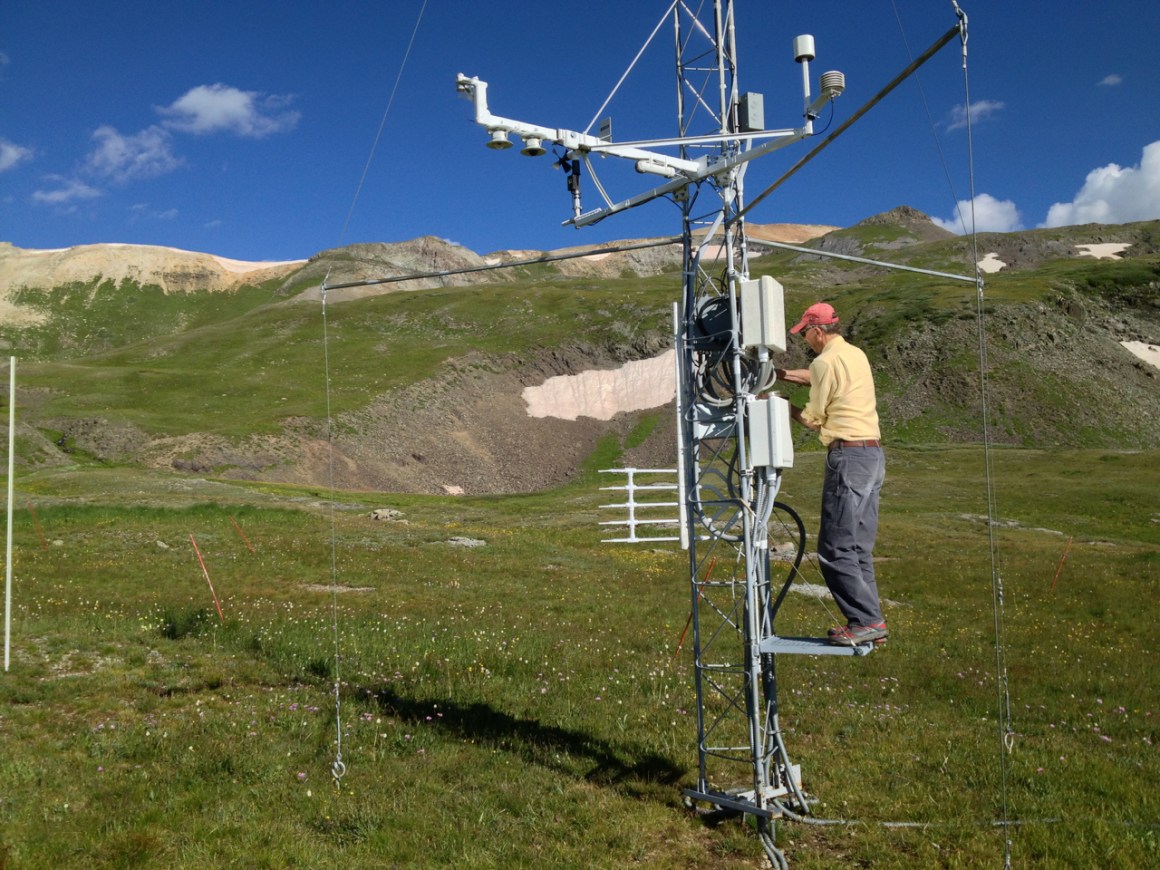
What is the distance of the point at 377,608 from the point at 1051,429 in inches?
3216

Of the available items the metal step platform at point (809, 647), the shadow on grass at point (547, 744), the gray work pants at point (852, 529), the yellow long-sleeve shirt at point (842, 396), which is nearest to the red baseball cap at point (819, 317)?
the yellow long-sleeve shirt at point (842, 396)

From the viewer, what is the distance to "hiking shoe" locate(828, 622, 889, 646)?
8.26 m

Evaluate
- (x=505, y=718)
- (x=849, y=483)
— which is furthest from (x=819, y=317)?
(x=505, y=718)

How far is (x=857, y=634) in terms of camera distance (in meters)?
8.27

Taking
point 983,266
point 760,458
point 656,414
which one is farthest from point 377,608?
point 983,266

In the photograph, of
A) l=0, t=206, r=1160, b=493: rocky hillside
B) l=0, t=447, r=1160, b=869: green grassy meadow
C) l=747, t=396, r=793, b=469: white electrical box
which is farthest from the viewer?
l=0, t=206, r=1160, b=493: rocky hillside

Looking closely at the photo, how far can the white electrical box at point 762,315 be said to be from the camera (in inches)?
348

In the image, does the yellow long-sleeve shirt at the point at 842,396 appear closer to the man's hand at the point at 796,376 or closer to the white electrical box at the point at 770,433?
the man's hand at the point at 796,376

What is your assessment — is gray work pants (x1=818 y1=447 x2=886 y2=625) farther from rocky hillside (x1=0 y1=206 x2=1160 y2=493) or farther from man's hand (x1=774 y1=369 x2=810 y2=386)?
rocky hillside (x1=0 y1=206 x2=1160 y2=493)

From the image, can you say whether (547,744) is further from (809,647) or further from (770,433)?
(770,433)

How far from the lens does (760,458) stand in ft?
28.5

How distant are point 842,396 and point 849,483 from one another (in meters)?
0.92

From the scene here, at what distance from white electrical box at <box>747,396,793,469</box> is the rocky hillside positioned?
6511 centimetres

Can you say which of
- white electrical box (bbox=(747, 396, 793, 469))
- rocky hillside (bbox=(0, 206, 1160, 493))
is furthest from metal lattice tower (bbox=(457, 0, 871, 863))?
rocky hillside (bbox=(0, 206, 1160, 493))
